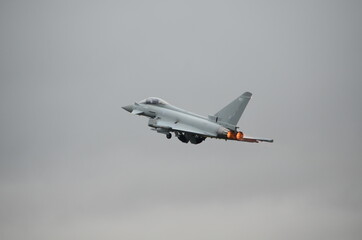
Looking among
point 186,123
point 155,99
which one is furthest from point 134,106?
point 186,123

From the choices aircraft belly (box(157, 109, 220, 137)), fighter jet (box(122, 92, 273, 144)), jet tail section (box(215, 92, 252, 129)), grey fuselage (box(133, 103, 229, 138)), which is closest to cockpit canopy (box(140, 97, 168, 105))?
fighter jet (box(122, 92, 273, 144))

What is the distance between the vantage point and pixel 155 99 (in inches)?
4690

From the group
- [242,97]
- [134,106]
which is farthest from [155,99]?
[242,97]

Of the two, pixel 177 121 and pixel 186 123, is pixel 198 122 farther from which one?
pixel 177 121

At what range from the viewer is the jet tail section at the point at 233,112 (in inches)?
4249

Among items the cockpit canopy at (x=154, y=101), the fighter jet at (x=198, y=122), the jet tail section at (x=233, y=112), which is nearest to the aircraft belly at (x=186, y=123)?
the fighter jet at (x=198, y=122)

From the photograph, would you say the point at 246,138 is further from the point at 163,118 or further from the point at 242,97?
the point at 163,118

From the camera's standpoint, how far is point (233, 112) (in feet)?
355

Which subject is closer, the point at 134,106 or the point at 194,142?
the point at 194,142

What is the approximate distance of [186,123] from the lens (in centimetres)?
11106

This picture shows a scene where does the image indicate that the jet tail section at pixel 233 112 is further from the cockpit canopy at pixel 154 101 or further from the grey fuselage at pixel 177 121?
the cockpit canopy at pixel 154 101

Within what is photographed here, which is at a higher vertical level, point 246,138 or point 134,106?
point 134,106

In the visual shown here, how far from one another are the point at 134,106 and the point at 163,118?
7332mm

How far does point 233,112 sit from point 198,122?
11.9 feet
